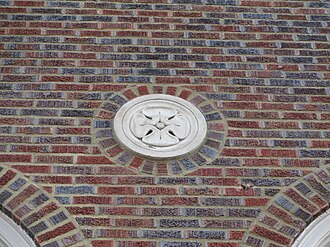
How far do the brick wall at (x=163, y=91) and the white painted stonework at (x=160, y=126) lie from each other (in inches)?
5.6

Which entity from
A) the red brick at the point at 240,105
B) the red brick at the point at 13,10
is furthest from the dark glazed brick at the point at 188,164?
the red brick at the point at 13,10

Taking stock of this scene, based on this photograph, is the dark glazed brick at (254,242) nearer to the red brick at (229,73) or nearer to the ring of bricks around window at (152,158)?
the ring of bricks around window at (152,158)

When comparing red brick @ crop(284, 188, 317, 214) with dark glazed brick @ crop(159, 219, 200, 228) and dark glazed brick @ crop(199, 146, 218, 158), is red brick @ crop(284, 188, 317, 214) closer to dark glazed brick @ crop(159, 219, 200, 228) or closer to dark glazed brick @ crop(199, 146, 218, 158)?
dark glazed brick @ crop(199, 146, 218, 158)

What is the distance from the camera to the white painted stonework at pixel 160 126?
5551 mm

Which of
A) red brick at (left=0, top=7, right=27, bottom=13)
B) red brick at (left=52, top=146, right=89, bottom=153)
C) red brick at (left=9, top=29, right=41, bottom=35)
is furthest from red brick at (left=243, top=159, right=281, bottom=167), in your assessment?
red brick at (left=0, top=7, right=27, bottom=13)

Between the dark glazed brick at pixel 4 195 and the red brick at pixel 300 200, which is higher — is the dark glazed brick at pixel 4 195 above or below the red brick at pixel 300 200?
above

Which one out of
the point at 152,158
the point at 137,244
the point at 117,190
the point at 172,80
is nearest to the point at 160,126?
the point at 152,158

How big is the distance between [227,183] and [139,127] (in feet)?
2.34

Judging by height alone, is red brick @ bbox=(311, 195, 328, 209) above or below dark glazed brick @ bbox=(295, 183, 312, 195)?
below

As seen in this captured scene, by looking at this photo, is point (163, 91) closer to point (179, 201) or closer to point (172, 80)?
point (172, 80)

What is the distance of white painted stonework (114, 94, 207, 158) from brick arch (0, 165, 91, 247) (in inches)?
26.2

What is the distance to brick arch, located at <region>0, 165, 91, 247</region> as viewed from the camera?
198 inches

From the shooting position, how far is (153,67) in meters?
6.10

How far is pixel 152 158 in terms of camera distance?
18.0 ft
